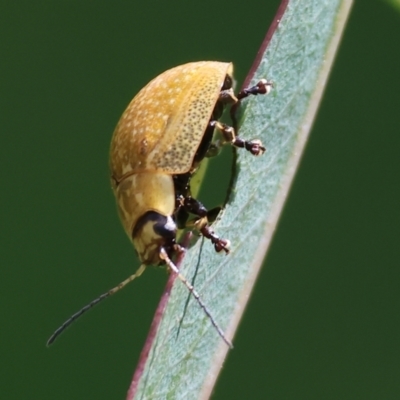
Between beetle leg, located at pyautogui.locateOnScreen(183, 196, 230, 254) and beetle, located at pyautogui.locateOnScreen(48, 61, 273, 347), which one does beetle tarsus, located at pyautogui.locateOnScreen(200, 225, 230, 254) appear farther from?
beetle, located at pyautogui.locateOnScreen(48, 61, 273, 347)

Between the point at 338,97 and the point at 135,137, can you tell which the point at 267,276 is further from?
the point at 135,137

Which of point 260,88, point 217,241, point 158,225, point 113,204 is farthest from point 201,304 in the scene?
point 113,204

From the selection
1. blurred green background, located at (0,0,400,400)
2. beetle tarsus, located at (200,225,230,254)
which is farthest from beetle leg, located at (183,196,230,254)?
blurred green background, located at (0,0,400,400)

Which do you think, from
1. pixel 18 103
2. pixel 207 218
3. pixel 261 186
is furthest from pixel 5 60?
pixel 261 186

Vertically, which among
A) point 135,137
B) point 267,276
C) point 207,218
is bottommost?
point 267,276

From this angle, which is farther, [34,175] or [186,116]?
[34,175]
